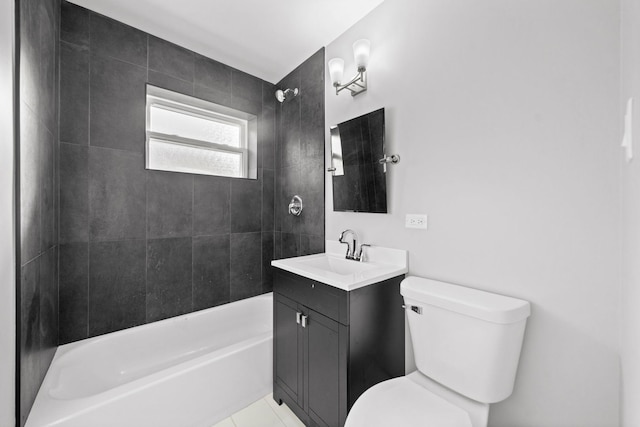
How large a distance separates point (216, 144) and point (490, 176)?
7.06ft

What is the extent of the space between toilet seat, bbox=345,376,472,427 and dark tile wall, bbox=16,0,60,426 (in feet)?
4.38

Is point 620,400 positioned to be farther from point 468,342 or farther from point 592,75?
point 592,75

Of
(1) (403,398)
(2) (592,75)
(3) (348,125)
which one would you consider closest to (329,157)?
(3) (348,125)

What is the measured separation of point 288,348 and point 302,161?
4.85 ft

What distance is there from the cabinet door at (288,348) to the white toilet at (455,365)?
0.55m

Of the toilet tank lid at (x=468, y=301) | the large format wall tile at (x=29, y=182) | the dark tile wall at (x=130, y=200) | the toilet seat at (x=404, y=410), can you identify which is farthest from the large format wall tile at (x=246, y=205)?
the toilet seat at (x=404, y=410)

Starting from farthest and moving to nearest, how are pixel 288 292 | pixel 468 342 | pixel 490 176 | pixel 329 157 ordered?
pixel 329 157, pixel 288 292, pixel 490 176, pixel 468 342

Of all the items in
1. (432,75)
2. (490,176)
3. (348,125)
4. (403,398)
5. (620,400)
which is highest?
(432,75)

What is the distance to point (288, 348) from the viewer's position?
156cm

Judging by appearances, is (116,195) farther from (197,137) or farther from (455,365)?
(455,365)

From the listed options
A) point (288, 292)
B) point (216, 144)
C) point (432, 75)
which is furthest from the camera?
point (216, 144)

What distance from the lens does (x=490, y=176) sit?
3.86ft

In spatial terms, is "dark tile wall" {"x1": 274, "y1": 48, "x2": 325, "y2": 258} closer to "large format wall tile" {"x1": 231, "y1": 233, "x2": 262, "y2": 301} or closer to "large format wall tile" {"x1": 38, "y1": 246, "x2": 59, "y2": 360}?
"large format wall tile" {"x1": 231, "y1": 233, "x2": 262, "y2": 301}

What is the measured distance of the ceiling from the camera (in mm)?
1659
